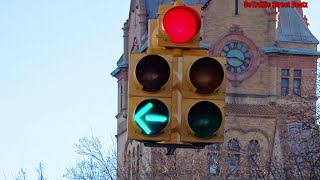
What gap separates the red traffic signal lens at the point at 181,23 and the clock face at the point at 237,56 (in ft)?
236

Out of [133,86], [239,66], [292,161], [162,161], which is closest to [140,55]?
[133,86]

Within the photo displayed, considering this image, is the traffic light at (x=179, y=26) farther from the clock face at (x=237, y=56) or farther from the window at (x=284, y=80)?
the window at (x=284, y=80)

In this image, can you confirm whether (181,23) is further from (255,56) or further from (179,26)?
(255,56)

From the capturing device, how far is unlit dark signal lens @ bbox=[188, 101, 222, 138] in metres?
12.8

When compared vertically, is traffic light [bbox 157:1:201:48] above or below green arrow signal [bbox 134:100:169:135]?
above

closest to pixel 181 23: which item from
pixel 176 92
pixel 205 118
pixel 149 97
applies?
pixel 176 92

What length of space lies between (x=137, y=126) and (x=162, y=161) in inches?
1795

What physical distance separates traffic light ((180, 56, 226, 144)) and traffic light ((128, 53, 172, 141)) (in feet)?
0.51

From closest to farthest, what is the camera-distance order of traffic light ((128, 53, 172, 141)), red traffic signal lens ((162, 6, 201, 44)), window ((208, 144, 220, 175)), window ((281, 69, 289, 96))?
traffic light ((128, 53, 172, 141)) < red traffic signal lens ((162, 6, 201, 44)) < window ((208, 144, 220, 175)) < window ((281, 69, 289, 96))

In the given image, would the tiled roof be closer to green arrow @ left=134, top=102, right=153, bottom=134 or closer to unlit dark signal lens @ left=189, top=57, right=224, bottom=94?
unlit dark signal lens @ left=189, top=57, right=224, bottom=94

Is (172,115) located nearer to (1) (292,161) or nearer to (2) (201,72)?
(2) (201,72)

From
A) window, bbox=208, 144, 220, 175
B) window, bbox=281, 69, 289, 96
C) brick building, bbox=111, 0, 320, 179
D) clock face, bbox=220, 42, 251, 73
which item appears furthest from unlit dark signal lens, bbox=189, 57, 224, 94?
window, bbox=281, 69, 289, 96

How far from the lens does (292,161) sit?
44469 mm

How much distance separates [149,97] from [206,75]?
1.79 ft
